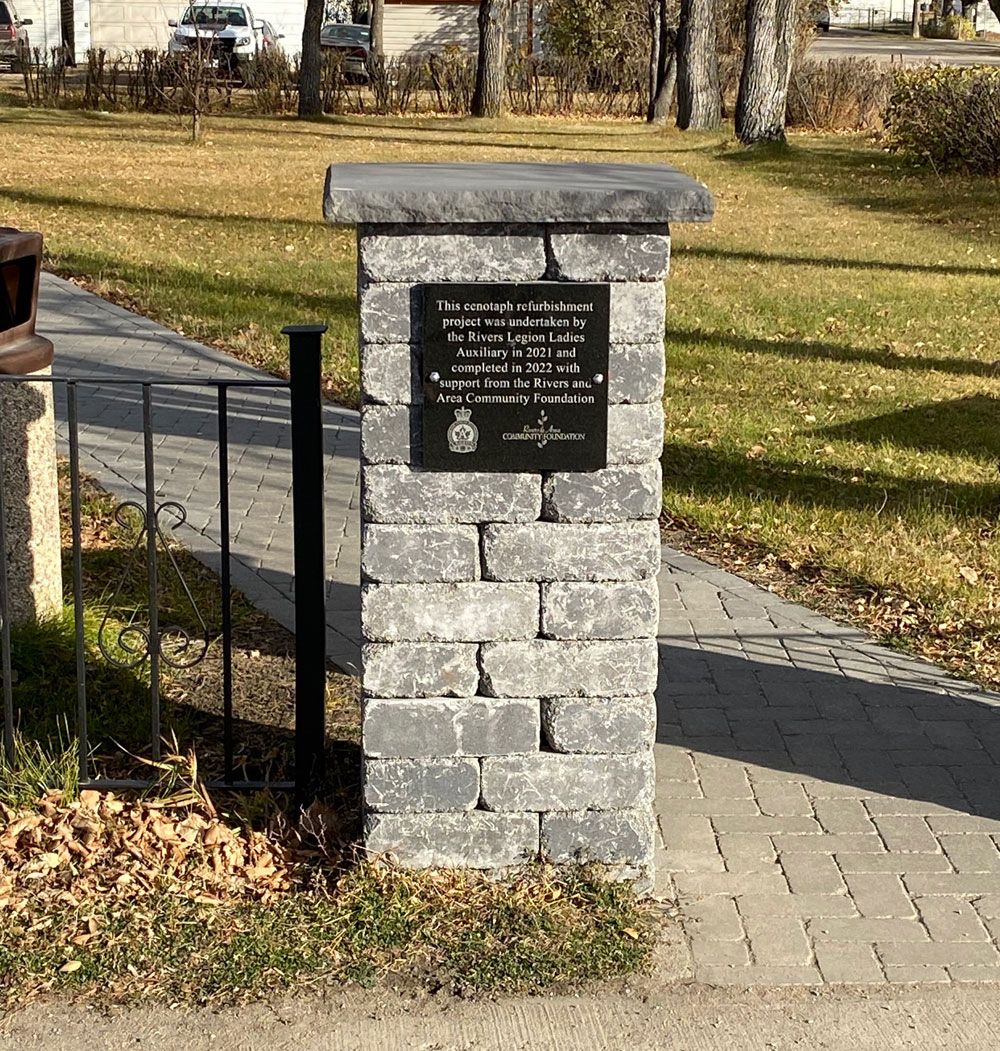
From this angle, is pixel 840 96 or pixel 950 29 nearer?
pixel 840 96

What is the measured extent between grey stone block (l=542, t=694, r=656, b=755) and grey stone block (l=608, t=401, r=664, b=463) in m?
0.61

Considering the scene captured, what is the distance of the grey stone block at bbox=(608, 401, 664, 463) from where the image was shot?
3.63m

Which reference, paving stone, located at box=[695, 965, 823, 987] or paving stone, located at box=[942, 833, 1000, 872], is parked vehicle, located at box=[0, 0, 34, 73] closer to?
paving stone, located at box=[942, 833, 1000, 872]

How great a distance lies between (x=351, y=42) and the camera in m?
43.7

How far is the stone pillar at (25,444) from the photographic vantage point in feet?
16.3

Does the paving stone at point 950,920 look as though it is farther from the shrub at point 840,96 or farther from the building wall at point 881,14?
the building wall at point 881,14

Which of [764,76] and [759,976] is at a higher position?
[764,76]

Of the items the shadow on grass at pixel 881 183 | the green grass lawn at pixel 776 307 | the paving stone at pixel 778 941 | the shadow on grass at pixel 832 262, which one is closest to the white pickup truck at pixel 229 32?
the green grass lawn at pixel 776 307

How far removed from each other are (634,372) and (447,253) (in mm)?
521

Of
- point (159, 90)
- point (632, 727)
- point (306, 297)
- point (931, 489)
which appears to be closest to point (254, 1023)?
point (632, 727)

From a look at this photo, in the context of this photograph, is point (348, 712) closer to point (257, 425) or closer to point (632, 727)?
point (632, 727)

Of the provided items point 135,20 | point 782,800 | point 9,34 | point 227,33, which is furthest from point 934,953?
point 135,20

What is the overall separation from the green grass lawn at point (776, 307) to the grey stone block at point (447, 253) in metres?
2.84

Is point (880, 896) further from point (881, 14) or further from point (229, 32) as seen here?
point (881, 14)
